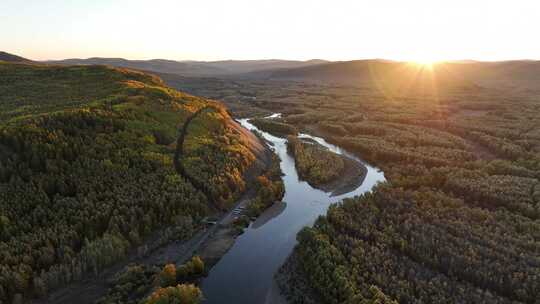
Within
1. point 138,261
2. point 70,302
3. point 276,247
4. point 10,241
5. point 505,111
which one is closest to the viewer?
point 70,302

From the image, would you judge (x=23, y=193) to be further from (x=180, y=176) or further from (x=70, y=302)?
(x=180, y=176)

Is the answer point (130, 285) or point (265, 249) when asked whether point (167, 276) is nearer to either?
point (130, 285)

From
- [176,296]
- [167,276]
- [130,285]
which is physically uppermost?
[176,296]

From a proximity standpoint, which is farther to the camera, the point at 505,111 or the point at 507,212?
the point at 505,111

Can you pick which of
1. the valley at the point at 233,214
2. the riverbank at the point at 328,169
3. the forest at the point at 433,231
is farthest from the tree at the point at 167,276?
the riverbank at the point at 328,169

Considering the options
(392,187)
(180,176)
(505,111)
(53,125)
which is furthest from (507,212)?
(505,111)

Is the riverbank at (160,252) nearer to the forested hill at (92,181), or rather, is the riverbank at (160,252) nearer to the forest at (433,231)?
the forested hill at (92,181)

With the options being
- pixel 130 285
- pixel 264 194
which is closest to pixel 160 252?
pixel 130 285
